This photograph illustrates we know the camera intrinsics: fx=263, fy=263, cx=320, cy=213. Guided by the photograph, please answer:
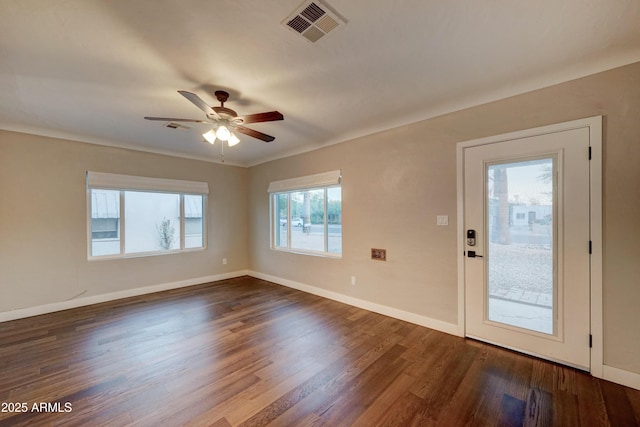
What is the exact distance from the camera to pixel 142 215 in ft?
15.2

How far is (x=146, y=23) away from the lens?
1.69m

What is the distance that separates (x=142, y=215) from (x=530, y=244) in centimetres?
557

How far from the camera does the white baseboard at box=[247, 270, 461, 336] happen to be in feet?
9.98

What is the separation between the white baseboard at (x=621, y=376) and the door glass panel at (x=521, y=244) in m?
0.41

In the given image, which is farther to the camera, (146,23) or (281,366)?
(281,366)

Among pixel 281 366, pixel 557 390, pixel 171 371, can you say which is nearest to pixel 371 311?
pixel 281 366

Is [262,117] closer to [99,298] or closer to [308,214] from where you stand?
[308,214]

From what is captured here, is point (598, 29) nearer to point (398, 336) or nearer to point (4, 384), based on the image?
point (398, 336)

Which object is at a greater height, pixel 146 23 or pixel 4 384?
pixel 146 23

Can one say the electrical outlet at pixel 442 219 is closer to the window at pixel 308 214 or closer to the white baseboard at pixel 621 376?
the window at pixel 308 214

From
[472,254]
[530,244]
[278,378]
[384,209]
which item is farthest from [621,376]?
[278,378]

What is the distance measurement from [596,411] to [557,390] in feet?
0.76

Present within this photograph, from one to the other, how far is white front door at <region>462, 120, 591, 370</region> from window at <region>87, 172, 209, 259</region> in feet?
15.5

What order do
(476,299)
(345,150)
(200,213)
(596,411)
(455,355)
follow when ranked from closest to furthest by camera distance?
(596,411) → (455,355) → (476,299) → (345,150) → (200,213)
